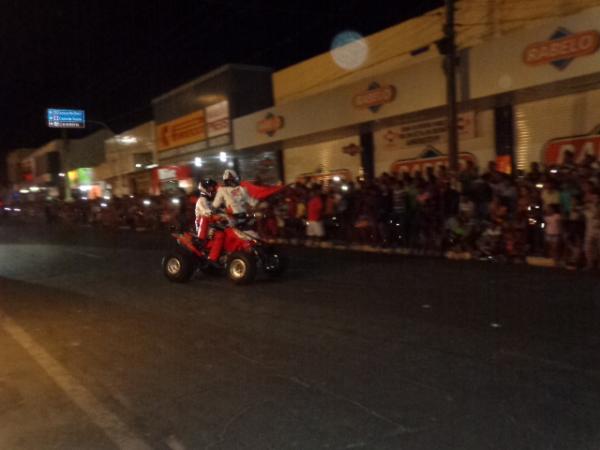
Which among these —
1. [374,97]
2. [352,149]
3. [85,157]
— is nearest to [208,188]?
[374,97]

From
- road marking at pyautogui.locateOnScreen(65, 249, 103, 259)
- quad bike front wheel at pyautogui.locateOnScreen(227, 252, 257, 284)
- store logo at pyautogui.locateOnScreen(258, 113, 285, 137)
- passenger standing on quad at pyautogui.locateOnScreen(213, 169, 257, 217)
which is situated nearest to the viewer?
quad bike front wheel at pyautogui.locateOnScreen(227, 252, 257, 284)

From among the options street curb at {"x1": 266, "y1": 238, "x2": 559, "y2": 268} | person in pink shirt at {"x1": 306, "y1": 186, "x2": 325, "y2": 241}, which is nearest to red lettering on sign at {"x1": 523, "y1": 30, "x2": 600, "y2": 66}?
street curb at {"x1": 266, "y1": 238, "x2": 559, "y2": 268}

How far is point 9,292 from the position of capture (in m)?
11.5

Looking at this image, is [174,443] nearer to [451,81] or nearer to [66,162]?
[451,81]

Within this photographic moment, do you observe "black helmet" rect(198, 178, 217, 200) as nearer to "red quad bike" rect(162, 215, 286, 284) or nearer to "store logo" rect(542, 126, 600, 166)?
"red quad bike" rect(162, 215, 286, 284)

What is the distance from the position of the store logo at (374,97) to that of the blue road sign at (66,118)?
31.2 metres

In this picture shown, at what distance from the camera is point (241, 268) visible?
10.7 metres

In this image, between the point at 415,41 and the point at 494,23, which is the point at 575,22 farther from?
the point at 415,41

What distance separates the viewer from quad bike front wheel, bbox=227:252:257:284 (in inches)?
418

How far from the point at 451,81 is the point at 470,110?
8.77 feet

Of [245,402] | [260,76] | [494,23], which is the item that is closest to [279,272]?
[245,402]

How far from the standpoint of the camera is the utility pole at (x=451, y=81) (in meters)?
14.8

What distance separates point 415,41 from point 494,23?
9.15 feet

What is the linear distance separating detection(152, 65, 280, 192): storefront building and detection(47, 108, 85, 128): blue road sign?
14220 millimetres
